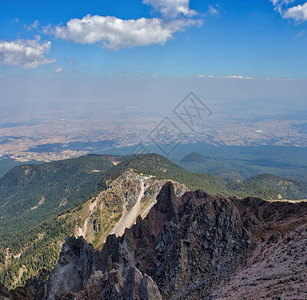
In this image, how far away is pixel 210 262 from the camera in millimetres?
39250

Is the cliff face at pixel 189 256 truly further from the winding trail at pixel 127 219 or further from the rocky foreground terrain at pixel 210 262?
the winding trail at pixel 127 219

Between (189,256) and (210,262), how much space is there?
356 centimetres

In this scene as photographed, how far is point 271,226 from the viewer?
42.9 meters

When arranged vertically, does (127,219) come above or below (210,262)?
below

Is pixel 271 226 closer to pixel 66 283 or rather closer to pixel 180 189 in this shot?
pixel 66 283

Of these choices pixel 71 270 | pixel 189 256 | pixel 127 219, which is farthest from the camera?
pixel 127 219

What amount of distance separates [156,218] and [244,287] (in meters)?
46.3

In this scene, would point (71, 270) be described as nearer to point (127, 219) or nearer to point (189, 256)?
point (189, 256)

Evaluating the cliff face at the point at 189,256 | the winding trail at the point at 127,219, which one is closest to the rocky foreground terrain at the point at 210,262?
the cliff face at the point at 189,256

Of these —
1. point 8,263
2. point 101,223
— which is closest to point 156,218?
point 101,223

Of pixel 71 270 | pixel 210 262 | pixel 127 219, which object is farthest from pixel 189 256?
pixel 127 219

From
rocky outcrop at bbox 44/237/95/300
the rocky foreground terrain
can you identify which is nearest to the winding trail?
rocky outcrop at bbox 44/237/95/300

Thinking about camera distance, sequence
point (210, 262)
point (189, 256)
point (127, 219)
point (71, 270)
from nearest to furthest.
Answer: point (210, 262), point (189, 256), point (71, 270), point (127, 219)

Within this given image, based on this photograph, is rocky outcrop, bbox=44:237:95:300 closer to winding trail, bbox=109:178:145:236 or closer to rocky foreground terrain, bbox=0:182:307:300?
rocky foreground terrain, bbox=0:182:307:300
